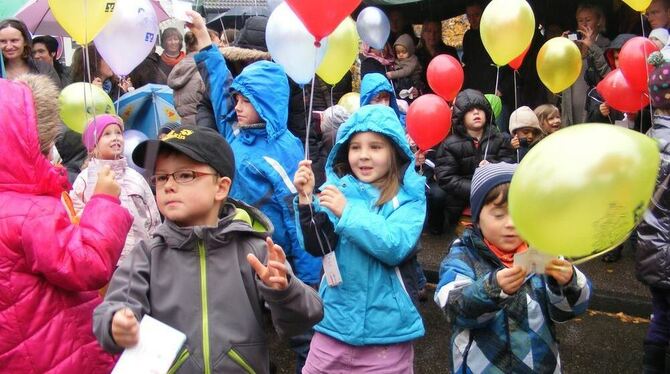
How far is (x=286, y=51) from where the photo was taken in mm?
3438

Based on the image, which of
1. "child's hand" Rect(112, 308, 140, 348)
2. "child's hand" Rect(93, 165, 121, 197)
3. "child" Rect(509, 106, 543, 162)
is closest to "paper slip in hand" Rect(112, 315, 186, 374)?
"child's hand" Rect(112, 308, 140, 348)

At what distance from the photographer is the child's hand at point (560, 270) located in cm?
191

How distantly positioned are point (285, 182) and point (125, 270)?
1.53 m

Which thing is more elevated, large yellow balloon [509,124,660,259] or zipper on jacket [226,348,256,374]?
large yellow balloon [509,124,660,259]

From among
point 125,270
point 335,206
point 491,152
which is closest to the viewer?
point 125,270

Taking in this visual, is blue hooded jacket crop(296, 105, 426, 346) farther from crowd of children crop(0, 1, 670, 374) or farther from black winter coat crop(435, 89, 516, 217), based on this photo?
black winter coat crop(435, 89, 516, 217)

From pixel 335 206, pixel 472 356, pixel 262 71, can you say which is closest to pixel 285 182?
pixel 262 71

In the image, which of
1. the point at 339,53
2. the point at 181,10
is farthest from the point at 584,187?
the point at 181,10

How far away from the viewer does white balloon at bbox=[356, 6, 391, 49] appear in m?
6.83

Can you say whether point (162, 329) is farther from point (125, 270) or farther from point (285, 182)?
point (285, 182)

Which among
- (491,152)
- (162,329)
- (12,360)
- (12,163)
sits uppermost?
(12,163)

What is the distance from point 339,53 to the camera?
393 centimetres

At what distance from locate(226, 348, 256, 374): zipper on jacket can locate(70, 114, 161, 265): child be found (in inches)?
59.3

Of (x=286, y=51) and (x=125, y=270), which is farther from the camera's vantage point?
(x=286, y=51)
